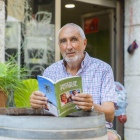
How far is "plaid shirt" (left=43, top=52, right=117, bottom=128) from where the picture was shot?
2104mm

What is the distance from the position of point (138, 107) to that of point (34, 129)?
3474 mm

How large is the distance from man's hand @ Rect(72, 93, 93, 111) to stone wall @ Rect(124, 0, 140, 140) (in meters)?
2.98

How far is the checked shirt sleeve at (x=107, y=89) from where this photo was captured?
208 cm

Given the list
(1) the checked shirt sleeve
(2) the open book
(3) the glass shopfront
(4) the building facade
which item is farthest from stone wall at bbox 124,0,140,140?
(2) the open book

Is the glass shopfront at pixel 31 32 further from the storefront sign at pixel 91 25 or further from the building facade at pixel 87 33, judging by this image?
the storefront sign at pixel 91 25

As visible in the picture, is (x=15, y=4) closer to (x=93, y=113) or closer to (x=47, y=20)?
(x=47, y=20)

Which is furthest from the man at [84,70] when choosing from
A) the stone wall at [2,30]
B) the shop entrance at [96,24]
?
the shop entrance at [96,24]

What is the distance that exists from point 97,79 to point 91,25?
328cm

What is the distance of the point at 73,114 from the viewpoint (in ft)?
5.21

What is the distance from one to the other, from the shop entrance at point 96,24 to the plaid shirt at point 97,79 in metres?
2.21

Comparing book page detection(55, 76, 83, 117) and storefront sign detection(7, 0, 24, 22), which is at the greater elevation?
storefront sign detection(7, 0, 24, 22)

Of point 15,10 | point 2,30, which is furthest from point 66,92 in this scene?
point 15,10

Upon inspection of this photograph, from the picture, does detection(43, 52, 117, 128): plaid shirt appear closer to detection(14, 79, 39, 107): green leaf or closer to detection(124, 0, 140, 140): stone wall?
detection(14, 79, 39, 107): green leaf

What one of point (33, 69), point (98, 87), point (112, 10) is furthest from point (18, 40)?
point (112, 10)
